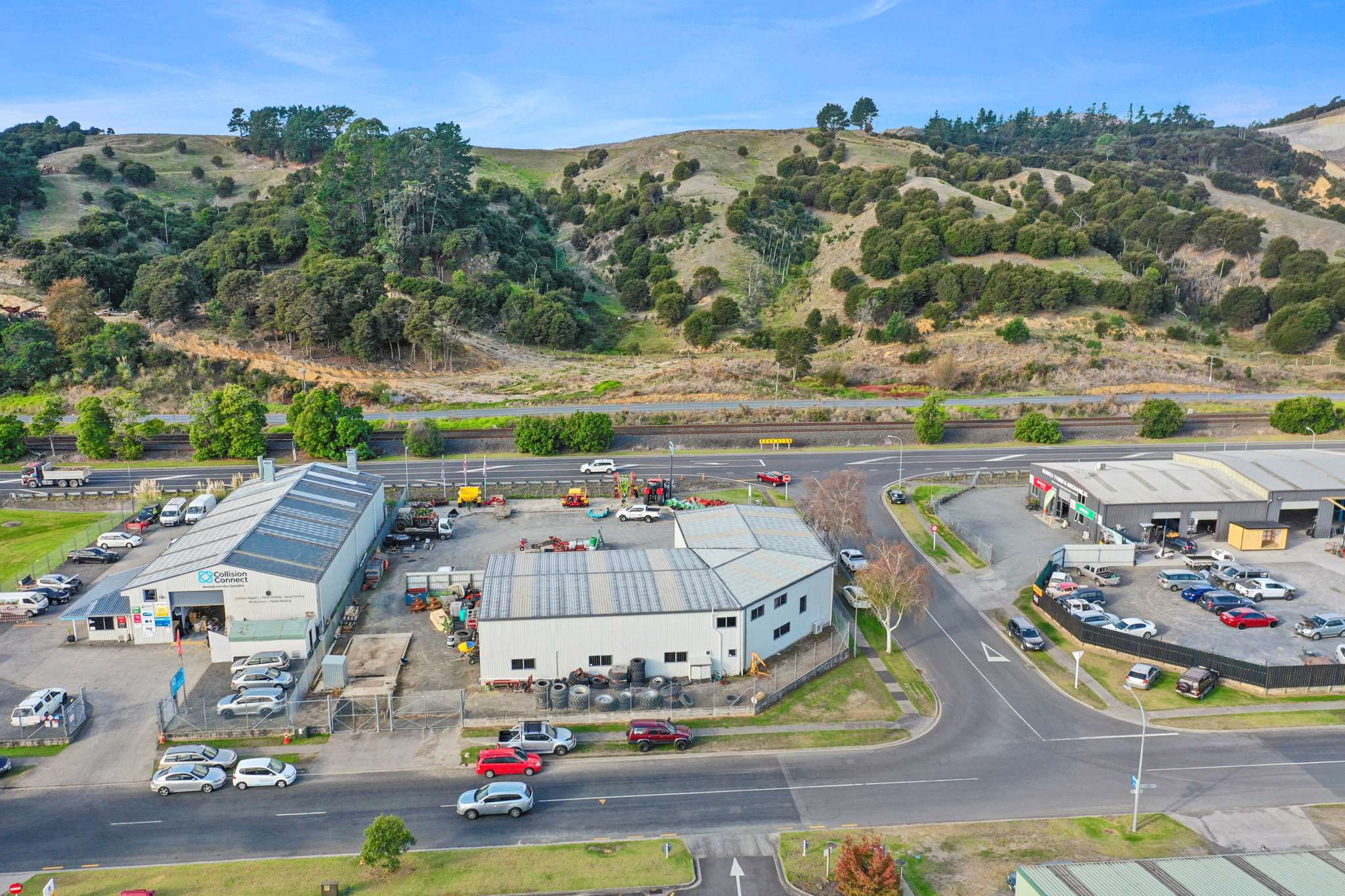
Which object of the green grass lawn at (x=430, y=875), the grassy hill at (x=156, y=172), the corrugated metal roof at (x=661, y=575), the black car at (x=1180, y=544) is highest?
the grassy hill at (x=156, y=172)

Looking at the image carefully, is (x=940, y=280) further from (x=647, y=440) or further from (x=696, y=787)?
(x=696, y=787)

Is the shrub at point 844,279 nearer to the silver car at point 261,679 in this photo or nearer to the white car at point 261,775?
the silver car at point 261,679

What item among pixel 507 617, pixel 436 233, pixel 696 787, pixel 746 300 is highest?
pixel 436 233

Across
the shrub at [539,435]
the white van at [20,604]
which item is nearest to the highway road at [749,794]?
the white van at [20,604]

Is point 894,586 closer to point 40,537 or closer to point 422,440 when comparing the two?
point 422,440

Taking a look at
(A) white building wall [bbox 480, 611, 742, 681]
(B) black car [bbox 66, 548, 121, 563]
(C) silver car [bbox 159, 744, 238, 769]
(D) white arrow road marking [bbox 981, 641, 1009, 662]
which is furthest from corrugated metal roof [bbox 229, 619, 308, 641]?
(D) white arrow road marking [bbox 981, 641, 1009, 662]

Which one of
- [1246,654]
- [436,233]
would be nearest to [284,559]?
[1246,654]
